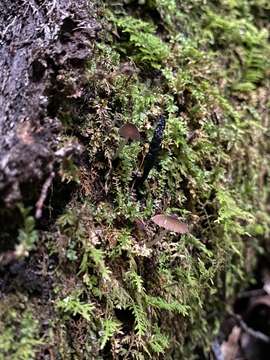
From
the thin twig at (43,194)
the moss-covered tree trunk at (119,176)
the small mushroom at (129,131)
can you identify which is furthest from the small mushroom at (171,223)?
the thin twig at (43,194)

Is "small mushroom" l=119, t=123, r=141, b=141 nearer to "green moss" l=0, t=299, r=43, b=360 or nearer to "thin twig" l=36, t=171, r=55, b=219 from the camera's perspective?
"thin twig" l=36, t=171, r=55, b=219

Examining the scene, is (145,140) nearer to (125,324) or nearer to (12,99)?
(12,99)

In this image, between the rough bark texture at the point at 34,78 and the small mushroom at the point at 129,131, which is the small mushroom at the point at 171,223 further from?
the rough bark texture at the point at 34,78

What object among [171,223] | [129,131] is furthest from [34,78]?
[171,223]

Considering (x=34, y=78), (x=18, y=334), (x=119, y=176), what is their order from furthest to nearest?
(x=119, y=176) < (x=34, y=78) < (x=18, y=334)

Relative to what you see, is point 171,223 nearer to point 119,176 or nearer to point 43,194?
point 119,176

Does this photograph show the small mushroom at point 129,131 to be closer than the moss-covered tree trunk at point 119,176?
No

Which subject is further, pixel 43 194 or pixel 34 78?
pixel 34 78

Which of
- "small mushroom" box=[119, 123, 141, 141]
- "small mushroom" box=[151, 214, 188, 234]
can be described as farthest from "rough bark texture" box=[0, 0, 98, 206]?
"small mushroom" box=[151, 214, 188, 234]
